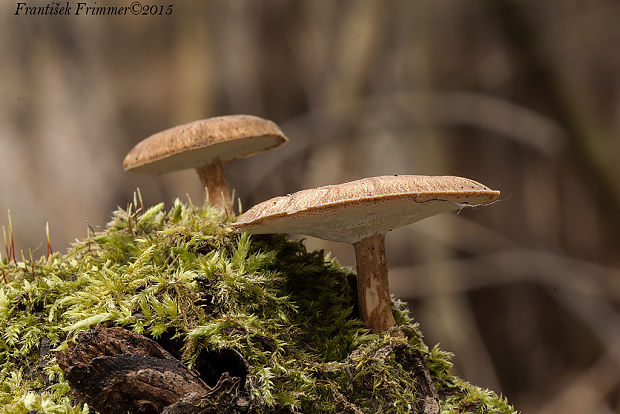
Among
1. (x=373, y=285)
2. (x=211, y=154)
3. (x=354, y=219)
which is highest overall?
(x=211, y=154)

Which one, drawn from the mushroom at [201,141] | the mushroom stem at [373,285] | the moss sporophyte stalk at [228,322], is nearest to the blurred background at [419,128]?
the mushroom at [201,141]

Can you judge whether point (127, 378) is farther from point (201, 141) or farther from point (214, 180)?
point (214, 180)

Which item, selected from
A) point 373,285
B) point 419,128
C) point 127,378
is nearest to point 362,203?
point 373,285

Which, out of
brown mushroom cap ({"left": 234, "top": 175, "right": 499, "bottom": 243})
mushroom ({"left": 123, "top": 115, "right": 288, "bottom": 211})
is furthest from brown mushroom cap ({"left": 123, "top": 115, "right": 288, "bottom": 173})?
brown mushroom cap ({"left": 234, "top": 175, "right": 499, "bottom": 243})

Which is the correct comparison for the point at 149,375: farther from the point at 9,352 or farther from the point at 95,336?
the point at 9,352

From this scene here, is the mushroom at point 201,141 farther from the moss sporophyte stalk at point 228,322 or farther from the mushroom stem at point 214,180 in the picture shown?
the moss sporophyte stalk at point 228,322

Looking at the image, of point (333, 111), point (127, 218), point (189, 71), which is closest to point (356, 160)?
point (333, 111)

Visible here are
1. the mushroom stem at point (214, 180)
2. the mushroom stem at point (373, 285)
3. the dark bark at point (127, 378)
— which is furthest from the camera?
the mushroom stem at point (214, 180)
